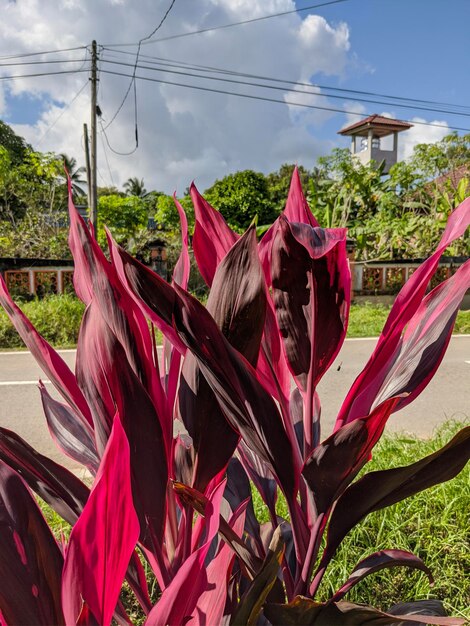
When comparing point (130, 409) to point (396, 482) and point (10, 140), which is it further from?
point (10, 140)

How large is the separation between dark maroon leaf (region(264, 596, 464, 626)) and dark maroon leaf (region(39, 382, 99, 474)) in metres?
0.32

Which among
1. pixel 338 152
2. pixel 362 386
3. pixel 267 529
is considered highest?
pixel 338 152

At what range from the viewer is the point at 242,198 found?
15.9 m

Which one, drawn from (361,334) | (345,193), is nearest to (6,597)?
(361,334)

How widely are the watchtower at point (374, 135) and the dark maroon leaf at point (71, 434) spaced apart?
26.5 m

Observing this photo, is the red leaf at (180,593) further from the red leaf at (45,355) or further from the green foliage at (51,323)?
the green foliage at (51,323)

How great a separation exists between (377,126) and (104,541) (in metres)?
28.4

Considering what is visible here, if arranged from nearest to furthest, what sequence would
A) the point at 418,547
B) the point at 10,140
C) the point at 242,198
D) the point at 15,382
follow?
the point at 418,547 → the point at 15,382 → the point at 242,198 → the point at 10,140

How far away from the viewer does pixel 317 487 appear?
562 mm

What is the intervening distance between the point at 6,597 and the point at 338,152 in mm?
11479

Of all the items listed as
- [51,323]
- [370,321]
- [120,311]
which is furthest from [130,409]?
[370,321]

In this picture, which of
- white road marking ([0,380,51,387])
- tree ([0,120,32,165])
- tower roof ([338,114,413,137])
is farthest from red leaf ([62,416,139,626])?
tower roof ([338,114,413,137])

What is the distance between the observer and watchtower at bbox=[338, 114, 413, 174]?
2581cm

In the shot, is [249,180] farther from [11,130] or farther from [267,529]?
[267,529]
